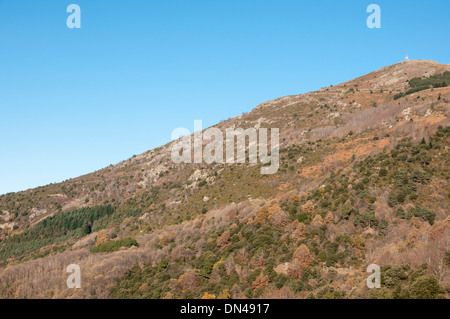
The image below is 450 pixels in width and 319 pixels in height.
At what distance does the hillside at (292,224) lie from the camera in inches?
1375

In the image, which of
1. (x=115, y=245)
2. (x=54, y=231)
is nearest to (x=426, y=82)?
(x=115, y=245)

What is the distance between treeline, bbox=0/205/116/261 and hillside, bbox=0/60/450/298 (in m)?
0.43

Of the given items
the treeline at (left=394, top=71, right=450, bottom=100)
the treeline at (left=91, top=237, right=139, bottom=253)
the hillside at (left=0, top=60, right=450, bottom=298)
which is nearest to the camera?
the hillside at (left=0, top=60, right=450, bottom=298)

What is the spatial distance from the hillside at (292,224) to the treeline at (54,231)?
0.43m

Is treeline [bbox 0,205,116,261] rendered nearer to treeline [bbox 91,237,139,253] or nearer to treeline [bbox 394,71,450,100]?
treeline [bbox 91,237,139,253]

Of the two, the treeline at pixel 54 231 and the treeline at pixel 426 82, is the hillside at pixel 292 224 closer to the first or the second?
the treeline at pixel 54 231

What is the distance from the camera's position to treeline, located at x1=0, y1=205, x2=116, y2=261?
9219cm

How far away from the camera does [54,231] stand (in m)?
99.6

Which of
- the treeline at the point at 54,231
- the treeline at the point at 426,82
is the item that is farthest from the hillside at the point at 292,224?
the treeline at the point at 426,82

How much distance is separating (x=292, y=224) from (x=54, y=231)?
81.7m

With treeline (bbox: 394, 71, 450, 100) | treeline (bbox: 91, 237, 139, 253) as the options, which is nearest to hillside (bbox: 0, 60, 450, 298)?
treeline (bbox: 91, 237, 139, 253)
